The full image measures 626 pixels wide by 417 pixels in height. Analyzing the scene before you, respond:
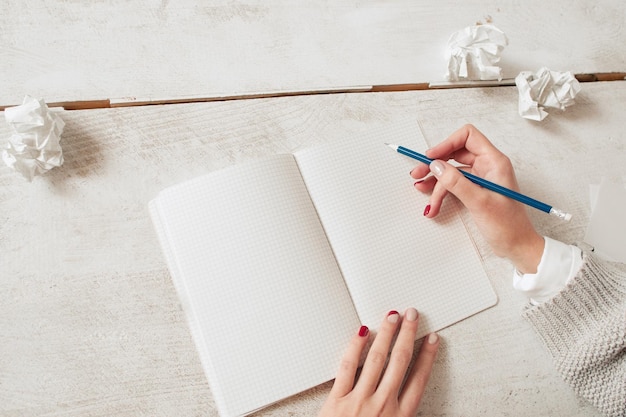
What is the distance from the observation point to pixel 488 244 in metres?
0.72

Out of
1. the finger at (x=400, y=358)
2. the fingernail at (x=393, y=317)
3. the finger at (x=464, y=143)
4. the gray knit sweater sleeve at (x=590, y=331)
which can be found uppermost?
the finger at (x=464, y=143)

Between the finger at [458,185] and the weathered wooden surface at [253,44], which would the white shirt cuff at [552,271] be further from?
the weathered wooden surface at [253,44]

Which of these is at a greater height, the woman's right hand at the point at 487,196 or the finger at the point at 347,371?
the woman's right hand at the point at 487,196

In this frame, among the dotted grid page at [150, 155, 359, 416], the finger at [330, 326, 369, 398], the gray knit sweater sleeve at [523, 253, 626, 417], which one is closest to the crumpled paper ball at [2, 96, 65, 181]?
the dotted grid page at [150, 155, 359, 416]

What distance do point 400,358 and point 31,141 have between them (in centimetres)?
58

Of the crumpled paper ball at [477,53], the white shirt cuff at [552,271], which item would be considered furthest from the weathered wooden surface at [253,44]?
the white shirt cuff at [552,271]

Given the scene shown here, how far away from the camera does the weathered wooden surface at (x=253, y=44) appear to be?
0.71m

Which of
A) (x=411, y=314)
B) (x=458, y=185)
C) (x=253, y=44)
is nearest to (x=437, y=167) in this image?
(x=458, y=185)

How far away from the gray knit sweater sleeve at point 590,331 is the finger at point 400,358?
18 centimetres

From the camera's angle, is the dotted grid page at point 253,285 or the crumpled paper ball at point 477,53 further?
the crumpled paper ball at point 477,53

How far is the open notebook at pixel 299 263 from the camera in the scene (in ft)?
2.06

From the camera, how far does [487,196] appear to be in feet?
2.19

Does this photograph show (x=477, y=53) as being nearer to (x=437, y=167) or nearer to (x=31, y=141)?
(x=437, y=167)

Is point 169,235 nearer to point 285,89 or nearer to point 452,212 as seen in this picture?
point 285,89
